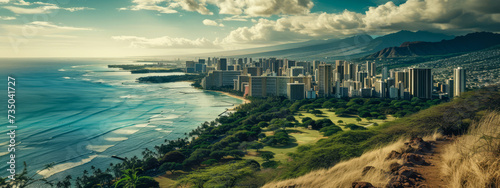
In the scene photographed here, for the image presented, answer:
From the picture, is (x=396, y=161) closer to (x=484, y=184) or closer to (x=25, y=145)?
(x=484, y=184)

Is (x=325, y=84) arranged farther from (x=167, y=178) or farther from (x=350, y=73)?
(x=167, y=178)

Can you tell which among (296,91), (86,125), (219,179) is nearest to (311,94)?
(296,91)

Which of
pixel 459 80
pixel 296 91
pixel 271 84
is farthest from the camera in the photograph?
pixel 271 84

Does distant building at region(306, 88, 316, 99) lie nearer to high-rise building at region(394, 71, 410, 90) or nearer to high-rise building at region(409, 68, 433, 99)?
high-rise building at region(394, 71, 410, 90)

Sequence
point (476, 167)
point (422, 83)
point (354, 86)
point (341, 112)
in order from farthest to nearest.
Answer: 1. point (354, 86)
2. point (422, 83)
3. point (341, 112)
4. point (476, 167)

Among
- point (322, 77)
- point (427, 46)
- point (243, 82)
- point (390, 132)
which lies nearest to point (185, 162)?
point (390, 132)

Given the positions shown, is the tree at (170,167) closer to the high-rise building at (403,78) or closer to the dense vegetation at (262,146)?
the dense vegetation at (262,146)
